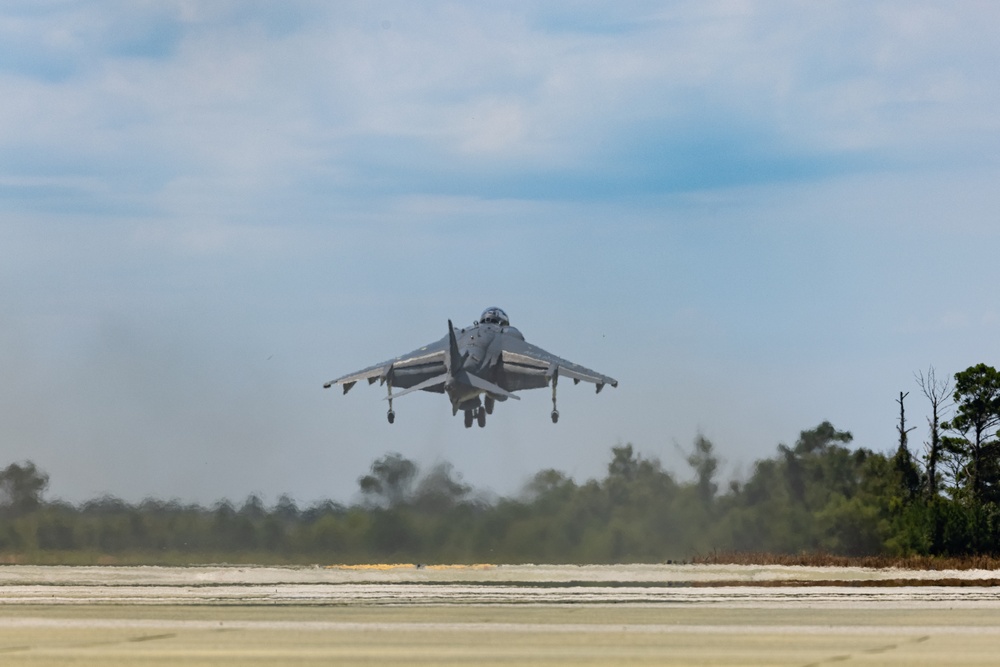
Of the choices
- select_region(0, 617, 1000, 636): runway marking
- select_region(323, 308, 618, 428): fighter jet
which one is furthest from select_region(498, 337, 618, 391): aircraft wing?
select_region(0, 617, 1000, 636): runway marking

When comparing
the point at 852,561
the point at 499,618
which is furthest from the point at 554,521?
the point at 499,618

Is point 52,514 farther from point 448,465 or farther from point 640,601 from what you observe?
point 640,601

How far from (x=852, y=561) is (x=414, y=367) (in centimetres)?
3152

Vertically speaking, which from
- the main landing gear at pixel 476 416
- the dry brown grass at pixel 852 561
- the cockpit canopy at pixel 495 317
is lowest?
the dry brown grass at pixel 852 561

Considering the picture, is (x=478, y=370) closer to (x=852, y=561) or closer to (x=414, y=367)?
(x=414, y=367)

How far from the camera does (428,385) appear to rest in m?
87.4

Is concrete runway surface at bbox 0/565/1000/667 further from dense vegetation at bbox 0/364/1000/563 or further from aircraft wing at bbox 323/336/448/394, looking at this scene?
aircraft wing at bbox 323/336/448/394

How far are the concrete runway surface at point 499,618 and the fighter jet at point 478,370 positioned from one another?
919 inches

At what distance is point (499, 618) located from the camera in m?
37.8

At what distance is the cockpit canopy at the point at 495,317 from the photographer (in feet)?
309

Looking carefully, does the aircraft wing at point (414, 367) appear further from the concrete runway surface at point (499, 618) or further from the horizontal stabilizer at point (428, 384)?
the concrete runway surface at point (499, 618)

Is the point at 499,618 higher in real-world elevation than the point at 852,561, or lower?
lower

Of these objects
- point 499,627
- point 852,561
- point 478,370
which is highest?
point 478,370

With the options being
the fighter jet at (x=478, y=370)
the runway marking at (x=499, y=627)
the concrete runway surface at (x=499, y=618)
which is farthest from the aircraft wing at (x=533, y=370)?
the runway marking at (x=499, y=627)
